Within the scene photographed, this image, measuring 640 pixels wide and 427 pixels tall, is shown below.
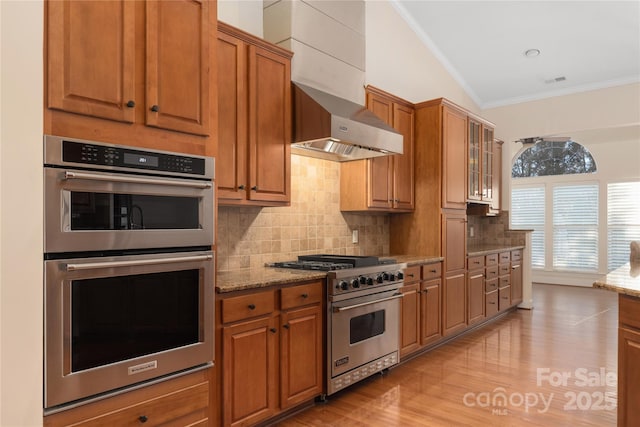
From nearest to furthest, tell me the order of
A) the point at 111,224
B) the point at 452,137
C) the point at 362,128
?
the point at 111,224 < the point at 362,128 < the point at 452,137

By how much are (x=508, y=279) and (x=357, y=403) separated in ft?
12.0

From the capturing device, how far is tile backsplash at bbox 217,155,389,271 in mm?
3195

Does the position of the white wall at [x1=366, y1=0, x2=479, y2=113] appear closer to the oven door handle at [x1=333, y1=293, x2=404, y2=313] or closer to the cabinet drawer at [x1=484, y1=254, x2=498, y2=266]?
the cabinet drawer at [x1=484, y1=254, x2=498, y2=266]

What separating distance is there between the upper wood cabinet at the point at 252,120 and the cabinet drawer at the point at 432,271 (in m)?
1.70

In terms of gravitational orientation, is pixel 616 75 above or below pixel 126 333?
above

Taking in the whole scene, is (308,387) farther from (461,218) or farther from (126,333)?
(461,218)

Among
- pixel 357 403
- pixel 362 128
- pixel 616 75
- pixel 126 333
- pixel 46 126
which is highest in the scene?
pixel 616 75

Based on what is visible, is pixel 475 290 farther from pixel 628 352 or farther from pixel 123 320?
pixel 123 320

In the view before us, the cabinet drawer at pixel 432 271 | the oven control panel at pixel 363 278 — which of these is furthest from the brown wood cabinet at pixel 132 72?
the cabinet drawer at pixel 432 271

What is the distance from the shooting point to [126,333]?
1854mm

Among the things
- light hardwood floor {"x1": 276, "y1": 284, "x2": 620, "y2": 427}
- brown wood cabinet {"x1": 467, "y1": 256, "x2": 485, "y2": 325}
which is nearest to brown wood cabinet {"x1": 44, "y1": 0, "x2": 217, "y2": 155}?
light hardwood floor {"x1": 276, "y1": 284, "x2": 620, "y2": 427}

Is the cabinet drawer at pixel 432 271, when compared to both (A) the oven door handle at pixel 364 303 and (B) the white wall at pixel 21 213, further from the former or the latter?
(B) the white wall at pixel 21 213

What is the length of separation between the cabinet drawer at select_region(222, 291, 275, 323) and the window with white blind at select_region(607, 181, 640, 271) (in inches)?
313

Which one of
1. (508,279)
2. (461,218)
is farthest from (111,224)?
Answer: (508,279)
